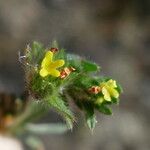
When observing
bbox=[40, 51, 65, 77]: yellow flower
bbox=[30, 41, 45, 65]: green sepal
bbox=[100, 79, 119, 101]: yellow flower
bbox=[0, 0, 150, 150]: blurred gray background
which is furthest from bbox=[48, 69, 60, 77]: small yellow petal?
bbox=[0, 0, 150, 150]: blurred gray background

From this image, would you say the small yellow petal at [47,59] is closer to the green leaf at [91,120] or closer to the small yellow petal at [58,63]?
the small yellow petal at [58,63]

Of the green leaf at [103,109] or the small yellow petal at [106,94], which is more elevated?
the small yellow petal at [106,94]

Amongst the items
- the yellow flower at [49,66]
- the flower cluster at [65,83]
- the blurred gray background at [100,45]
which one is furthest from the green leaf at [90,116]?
the blurred gray background at [100,45]

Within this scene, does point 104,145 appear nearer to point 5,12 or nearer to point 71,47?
point 71,47

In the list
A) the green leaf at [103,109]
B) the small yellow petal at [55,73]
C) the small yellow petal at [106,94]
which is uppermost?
the small yellow petal at [55,73]

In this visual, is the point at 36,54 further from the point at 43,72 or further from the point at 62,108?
the point at 62,108

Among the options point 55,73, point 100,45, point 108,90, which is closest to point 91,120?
point 108,90

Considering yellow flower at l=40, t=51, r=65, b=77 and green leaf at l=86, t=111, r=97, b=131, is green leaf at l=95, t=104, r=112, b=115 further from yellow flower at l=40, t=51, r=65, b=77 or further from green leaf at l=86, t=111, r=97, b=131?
yellow flower at l=40, t=51, r=65, b=77
